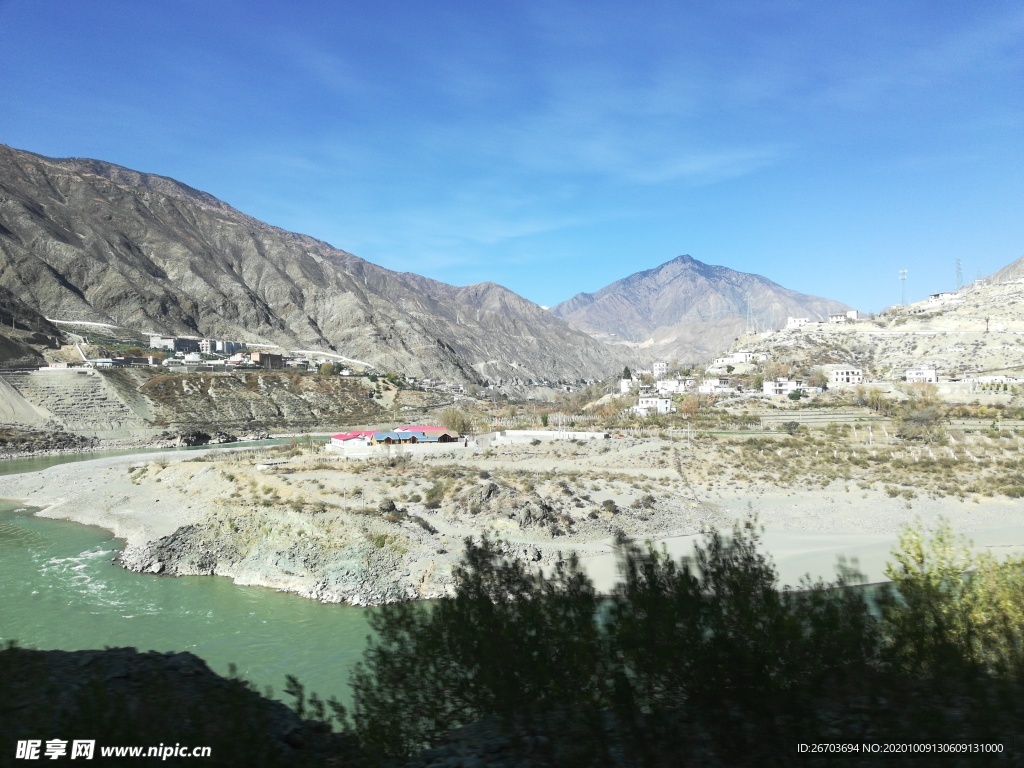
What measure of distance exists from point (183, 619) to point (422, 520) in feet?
27.6

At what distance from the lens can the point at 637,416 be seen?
66250 millimetres

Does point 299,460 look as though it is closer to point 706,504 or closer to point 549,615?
point 706,504

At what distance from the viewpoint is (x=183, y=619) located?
1628 centimetres

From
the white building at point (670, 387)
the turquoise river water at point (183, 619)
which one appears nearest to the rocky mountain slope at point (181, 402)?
the white building at point (670, 387)

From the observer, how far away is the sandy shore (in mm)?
18641

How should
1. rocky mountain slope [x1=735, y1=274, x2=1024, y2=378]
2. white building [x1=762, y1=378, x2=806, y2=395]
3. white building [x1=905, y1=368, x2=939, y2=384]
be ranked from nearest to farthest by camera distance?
white building [x1=905, y1=368, x2=939, y2=384], white building [x1=762, y1=378, x2=806, y2=395], rocky mountain slope [x1=735, y1=274, x2=1024, y2=378]

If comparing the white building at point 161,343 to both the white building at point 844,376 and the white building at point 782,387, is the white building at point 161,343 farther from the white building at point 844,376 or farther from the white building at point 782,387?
the white building at point 844,376

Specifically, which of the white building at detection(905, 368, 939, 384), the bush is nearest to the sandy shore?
the bush

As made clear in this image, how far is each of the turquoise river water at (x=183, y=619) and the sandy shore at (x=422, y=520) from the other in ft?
3.21

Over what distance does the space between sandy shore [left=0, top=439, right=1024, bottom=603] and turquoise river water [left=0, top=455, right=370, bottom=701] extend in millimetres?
977

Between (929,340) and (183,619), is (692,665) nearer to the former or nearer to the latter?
(183,619)

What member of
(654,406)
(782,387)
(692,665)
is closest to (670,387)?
(654,406)

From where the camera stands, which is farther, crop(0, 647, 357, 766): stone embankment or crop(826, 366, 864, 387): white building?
crop(826, 366, 864, 387): white building

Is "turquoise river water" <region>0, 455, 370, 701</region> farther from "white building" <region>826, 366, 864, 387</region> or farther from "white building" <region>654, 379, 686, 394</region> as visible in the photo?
"white building" <region>826, 366, 864, 387</region>
